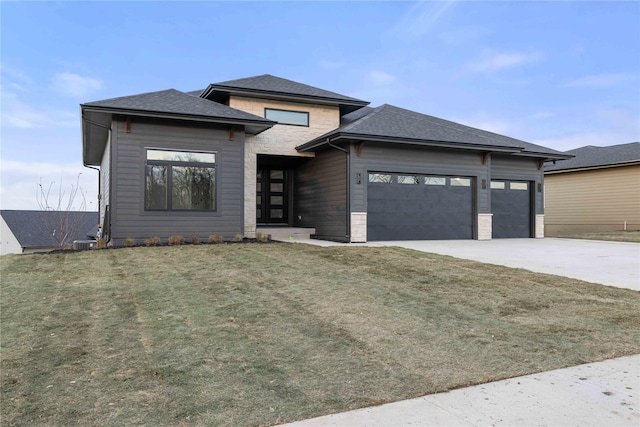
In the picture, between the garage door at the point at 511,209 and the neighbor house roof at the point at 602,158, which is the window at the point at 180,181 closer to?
the garage door at the point at 511,209

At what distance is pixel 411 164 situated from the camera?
1484cm

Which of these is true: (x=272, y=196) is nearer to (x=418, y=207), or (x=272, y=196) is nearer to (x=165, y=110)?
(x=418, y=207)

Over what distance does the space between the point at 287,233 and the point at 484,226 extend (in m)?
7.61

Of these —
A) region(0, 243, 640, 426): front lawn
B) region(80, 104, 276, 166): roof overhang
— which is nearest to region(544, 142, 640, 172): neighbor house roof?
region(80, 104, 276, 166): roof overhang

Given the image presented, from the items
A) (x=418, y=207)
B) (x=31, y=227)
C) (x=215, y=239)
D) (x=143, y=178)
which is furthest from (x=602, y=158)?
(x=31, y=227)

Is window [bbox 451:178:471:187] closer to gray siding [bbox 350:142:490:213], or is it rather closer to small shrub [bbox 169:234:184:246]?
gray siding [bbox 350:142:490:213]

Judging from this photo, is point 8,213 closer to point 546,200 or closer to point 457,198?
point 457,198

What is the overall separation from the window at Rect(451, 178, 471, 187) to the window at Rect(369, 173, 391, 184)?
281 centimetres

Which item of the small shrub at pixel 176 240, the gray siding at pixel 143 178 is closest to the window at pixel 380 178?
the gray siding at pixel 143 178

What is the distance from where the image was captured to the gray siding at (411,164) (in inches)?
546

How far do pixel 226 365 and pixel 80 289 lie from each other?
13.9 ft

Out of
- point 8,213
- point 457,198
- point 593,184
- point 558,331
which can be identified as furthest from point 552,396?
point 8,213

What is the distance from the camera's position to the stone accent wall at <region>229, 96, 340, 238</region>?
570 inches

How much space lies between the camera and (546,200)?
25.6 meters
